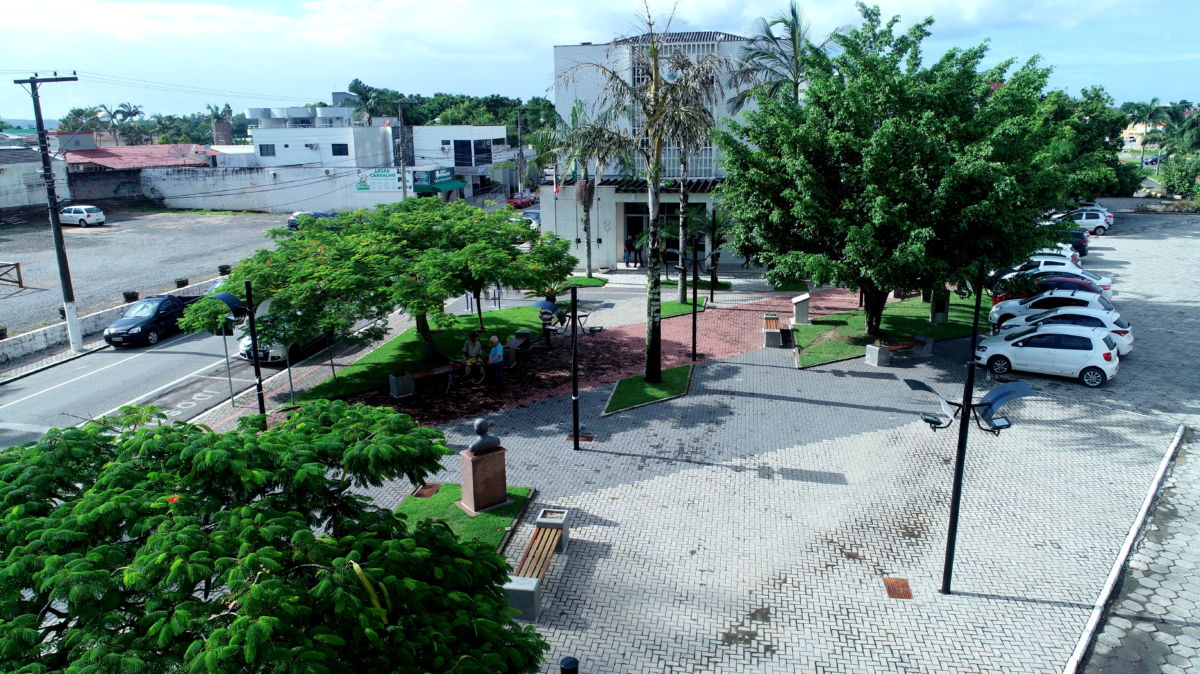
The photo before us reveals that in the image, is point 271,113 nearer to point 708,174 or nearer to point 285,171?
point 285,171

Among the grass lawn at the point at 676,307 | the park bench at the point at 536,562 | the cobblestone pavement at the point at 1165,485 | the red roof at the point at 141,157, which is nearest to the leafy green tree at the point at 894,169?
the cobblestone pavement at the point at 1165,485

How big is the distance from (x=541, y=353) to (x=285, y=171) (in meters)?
45.8

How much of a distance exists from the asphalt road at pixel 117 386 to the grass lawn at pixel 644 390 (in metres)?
10.3

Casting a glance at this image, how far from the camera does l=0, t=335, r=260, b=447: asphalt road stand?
18.6 meters

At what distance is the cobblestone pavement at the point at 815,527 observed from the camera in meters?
10.1

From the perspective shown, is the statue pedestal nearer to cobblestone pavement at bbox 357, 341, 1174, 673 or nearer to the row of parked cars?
cobblestone pavement at bbox 357, 341, 1174, 673

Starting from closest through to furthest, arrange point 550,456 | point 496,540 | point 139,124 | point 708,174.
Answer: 1. point 496,540
2. point 550,456
3. point 708,174
4. point 139,124

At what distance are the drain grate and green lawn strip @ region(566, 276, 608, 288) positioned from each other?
22767 millimetres

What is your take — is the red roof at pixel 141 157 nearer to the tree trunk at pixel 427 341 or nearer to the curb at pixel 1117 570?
the tree trunk at pixel 427 341

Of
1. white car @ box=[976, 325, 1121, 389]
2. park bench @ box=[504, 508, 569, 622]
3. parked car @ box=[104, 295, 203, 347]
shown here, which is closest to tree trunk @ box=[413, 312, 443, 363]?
park bench @ box=[504, 508, 569, 622]

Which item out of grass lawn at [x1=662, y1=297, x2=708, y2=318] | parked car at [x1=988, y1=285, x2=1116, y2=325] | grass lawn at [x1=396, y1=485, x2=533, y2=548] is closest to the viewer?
grass lawn at [x1=396, y1=485, x2=533, y2=548]

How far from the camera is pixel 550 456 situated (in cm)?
1585

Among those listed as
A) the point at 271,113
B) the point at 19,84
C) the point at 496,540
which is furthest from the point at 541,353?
the point at 271,113

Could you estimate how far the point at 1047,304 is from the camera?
78.1 ft
